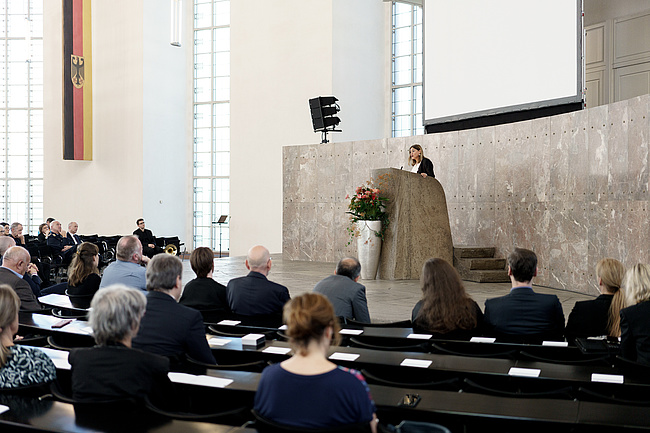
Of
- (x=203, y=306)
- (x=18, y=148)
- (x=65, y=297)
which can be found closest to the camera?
(x=203, y=306)

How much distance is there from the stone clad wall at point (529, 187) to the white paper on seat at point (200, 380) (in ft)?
19.3

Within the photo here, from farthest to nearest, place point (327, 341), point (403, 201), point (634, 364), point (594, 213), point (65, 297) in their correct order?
point (403, 201) → point (594, 213) → point (65, 297) → point (634, 364) → point (327, 341)

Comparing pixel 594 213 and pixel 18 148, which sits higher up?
pixel 18 148

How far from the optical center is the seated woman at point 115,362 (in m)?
2.66

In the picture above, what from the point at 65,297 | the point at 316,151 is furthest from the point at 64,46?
the point at 65,297

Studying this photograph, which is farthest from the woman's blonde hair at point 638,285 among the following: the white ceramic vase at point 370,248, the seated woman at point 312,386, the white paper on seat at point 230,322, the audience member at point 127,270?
the white ceramic vase at point 370,248

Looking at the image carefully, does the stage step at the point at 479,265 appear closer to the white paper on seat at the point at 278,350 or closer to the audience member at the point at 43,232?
the white paper on seat at the point at 278,350

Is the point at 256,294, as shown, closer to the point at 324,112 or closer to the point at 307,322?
the point at 307,322

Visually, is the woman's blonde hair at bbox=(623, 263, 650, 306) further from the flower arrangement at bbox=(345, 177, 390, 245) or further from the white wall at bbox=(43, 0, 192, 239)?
the white wall at bbox=(43, 0, 192, 239)

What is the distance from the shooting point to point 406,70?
18.1 m

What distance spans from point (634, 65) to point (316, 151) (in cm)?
596

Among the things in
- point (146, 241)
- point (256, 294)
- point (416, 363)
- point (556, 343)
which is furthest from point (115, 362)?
point (146, 241)

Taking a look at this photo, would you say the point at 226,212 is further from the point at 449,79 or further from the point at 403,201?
the point at 403,201

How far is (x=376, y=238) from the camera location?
9.30 meters
